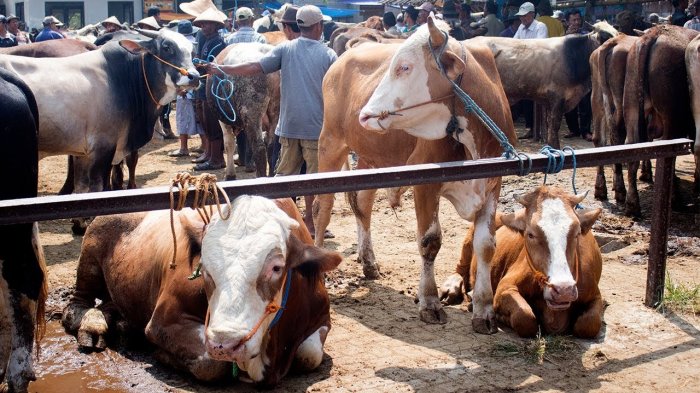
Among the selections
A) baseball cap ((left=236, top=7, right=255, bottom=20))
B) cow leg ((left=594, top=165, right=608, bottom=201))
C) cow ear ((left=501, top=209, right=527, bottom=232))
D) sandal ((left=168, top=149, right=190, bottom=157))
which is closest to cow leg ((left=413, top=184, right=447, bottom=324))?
cow ear ((left=501, top=209, right=527, bottom=232))

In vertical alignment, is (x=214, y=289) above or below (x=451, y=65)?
below

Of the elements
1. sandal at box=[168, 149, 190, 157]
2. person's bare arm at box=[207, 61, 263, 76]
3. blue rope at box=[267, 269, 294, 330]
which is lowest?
sandal at box=[168, 149, 190, 157]

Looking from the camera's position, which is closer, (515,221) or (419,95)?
(515,221)

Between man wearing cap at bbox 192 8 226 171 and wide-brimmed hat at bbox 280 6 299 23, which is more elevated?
wide-brimmed hat at bbox 280 6 299 23

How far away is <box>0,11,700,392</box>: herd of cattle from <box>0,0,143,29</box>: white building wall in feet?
103

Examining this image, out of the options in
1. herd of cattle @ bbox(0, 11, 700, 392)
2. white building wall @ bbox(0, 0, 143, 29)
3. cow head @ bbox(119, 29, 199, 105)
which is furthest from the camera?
white building wall @ bbox(0, 0, 143, 29)

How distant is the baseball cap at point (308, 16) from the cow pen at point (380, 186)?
3311mm

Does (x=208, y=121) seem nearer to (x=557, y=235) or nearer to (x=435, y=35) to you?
(x=435, y=35)

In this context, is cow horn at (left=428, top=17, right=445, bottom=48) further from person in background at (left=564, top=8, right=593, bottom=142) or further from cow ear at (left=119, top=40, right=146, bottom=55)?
person in background at (left=564, top=8, right=593, bottom=142)

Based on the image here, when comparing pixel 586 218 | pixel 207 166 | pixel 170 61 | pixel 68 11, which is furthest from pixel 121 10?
pixel 586 218

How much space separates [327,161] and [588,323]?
9.09 ft

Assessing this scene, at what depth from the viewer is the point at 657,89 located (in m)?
9.10

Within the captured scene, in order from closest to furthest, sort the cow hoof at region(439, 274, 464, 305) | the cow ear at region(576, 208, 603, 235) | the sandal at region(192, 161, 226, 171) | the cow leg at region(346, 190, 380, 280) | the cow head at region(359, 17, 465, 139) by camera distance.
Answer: the cow ear at region(576, 208, 603, 235) → the cow head at region(359, 17, 465, 139) → the cow hoof at region(439, 274, 464, 305) → the cow leg at region(346, 190, 380, 280) → the sandal at region(192, 161, 226, 171)

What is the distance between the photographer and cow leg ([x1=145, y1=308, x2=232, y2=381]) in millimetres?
4625
